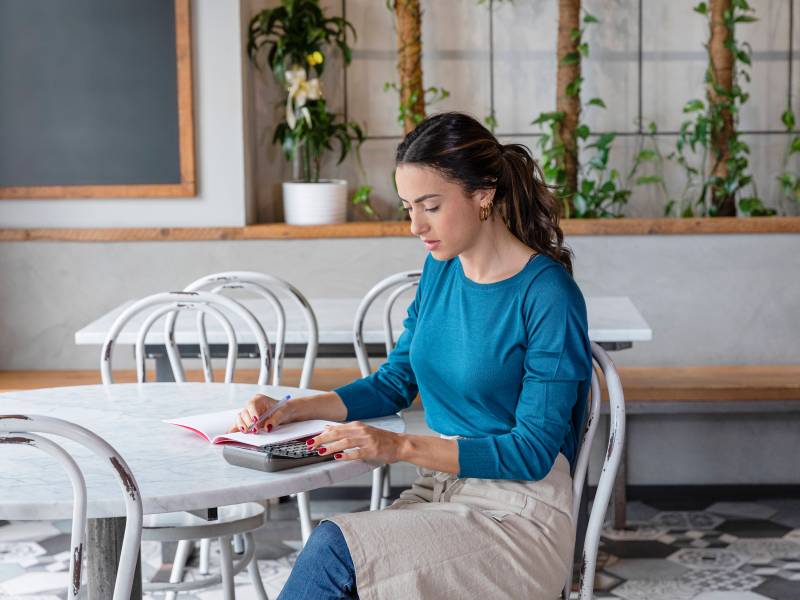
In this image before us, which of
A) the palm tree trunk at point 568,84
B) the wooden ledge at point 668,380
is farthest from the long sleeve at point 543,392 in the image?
the palm tree trunk at point 568,84

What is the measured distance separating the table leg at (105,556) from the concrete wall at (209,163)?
240cm

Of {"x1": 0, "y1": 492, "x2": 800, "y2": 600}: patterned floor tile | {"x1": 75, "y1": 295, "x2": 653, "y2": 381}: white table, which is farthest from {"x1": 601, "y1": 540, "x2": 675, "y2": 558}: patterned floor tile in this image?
{"x1": 75, "y1": 295, "x2": 653, "y2": 381}: white table

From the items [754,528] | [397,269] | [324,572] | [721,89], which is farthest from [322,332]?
[721,89]

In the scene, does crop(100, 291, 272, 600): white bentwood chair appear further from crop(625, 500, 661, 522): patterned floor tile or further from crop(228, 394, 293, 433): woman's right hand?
crop(625, 500, 661, 522): patterned floor tile

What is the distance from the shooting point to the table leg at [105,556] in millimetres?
1881

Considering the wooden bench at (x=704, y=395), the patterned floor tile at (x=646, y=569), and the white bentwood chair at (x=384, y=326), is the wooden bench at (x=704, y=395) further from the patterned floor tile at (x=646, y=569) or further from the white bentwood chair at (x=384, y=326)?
the white bentwood chair at (x=384, y=326)

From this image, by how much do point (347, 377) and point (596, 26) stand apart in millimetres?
1775

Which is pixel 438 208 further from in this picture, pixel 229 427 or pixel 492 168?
pixel 229 427

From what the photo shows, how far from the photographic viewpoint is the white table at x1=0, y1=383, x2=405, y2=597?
157 cm

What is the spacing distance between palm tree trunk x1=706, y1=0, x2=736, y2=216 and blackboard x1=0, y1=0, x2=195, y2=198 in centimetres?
196

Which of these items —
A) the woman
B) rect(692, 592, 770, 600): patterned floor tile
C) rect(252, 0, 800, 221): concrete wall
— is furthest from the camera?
rect(252, 0, 800, 221): concrete wall

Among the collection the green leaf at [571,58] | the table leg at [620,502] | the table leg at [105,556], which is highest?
the green leaf at [571,58]

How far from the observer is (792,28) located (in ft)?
14.4

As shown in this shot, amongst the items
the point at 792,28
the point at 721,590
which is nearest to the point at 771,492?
the point at 721,590
